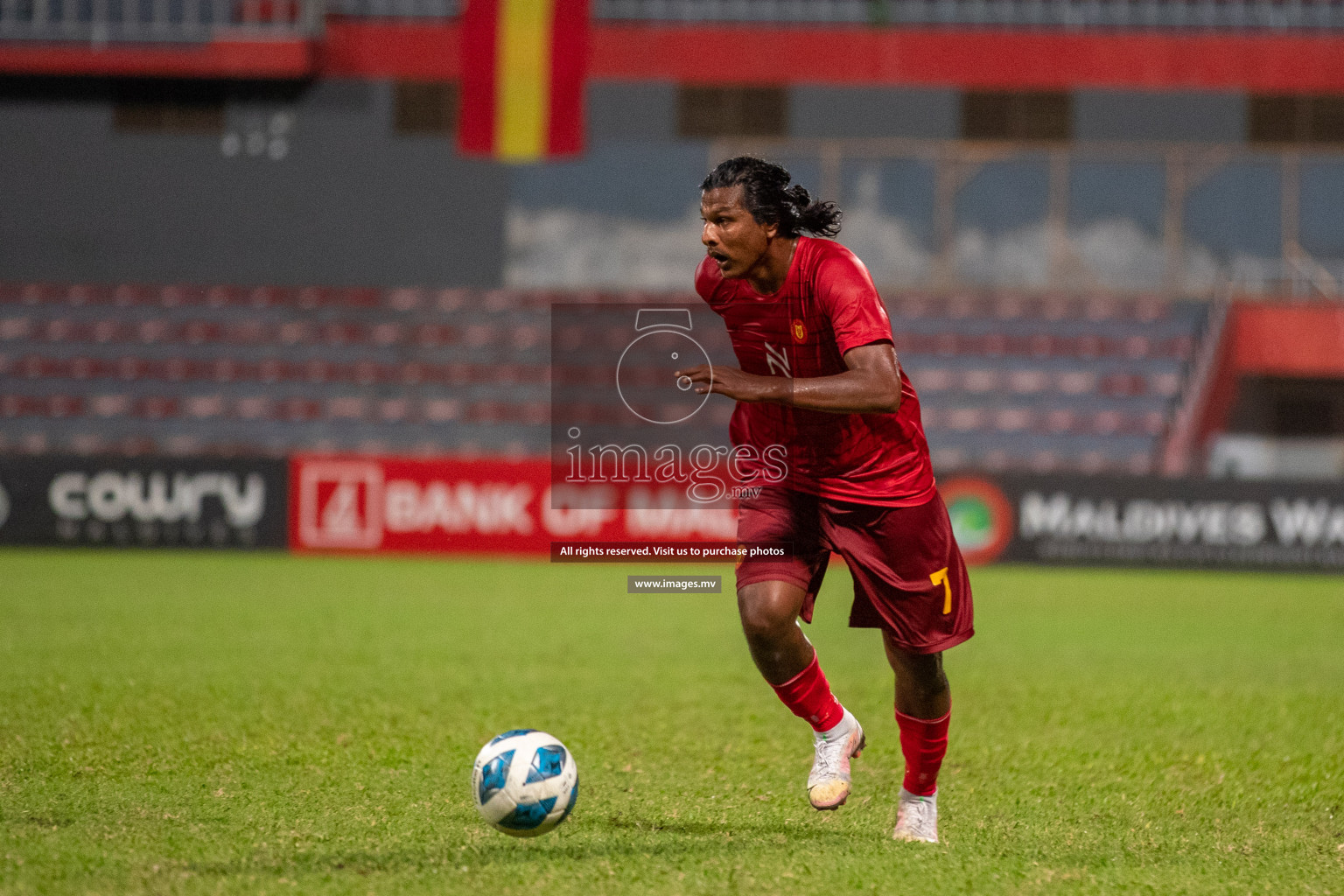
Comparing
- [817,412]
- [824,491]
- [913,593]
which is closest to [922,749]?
[913,593]

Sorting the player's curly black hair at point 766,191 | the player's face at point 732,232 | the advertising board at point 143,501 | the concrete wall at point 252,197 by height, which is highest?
the concrete wall at point 252,197

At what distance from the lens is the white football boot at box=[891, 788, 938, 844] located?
14.6 ft

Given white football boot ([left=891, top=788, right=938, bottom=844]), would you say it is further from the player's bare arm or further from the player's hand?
the player's hand

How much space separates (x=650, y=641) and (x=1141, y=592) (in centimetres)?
622

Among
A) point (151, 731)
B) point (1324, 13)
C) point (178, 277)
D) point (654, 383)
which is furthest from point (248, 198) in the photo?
point (151, 731)

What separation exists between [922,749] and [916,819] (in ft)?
0.69

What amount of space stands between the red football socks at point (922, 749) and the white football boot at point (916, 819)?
23 mm

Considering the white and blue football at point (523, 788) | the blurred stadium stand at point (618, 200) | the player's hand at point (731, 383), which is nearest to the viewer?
the player's hand at point (731, 383)

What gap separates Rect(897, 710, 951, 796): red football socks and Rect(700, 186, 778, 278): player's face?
1.49m

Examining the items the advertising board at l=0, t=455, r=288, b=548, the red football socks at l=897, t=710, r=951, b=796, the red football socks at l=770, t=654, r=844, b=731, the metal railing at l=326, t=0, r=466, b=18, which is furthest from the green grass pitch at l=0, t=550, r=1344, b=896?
the metal railing at l=326, t=0, r=466, b=18

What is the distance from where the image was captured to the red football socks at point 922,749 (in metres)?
4.54

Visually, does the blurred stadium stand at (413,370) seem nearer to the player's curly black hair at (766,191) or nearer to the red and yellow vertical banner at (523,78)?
the red and yellow vertical banner at (523,78)

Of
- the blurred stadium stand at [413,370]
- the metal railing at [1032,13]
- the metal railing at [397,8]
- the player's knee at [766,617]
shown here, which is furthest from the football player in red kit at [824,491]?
the metal railing at [397,8]

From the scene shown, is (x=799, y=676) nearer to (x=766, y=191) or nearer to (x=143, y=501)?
(x=766, y=191)
